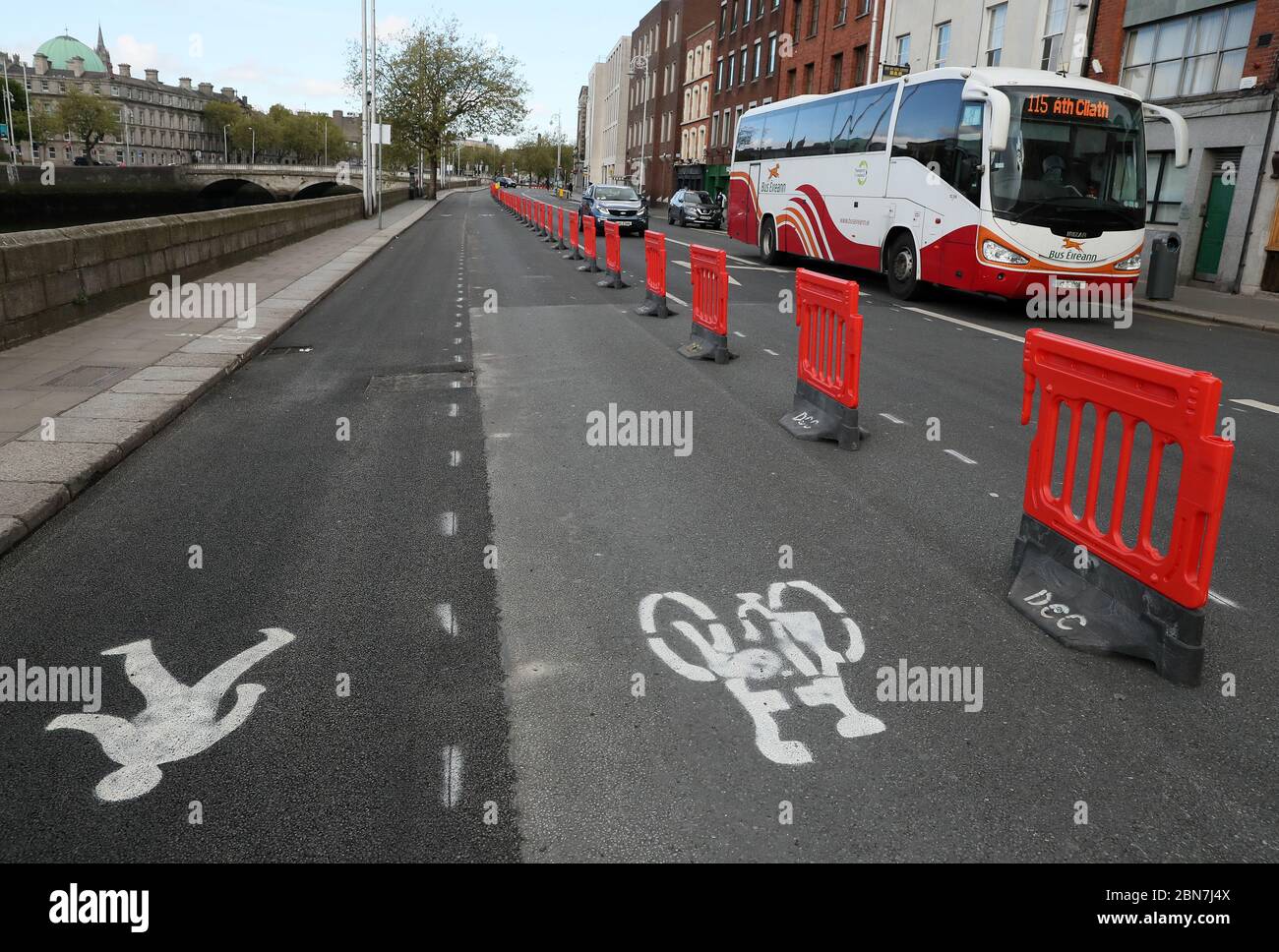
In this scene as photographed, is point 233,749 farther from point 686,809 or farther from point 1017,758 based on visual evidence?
point 1017,758

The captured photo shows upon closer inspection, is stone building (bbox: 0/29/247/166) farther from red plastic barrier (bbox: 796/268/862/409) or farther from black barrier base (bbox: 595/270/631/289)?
red plastic barrier (bbox: 796/268/862/409)

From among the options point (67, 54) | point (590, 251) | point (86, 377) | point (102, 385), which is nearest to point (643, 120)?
point (590, 251)

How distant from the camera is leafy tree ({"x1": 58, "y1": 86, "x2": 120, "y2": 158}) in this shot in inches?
4916

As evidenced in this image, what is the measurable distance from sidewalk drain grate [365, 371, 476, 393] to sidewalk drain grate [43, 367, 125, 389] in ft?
7.47

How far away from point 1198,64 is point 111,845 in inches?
1041

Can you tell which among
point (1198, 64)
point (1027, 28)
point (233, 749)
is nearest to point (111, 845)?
point (233, 749)

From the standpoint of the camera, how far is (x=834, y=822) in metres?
2.99

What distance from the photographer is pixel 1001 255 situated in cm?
1503

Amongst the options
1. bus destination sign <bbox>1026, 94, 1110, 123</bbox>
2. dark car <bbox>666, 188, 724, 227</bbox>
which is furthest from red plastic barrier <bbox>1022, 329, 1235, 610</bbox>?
dark car <bbox>666, 188, 724, 227</bbox>

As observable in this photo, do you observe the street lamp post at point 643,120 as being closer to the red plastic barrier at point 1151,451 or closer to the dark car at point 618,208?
the dark car at point 618,208

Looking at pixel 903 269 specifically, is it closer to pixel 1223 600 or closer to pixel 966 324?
pixel 966 324

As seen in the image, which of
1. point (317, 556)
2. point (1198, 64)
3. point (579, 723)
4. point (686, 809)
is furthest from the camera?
point (1198, 64)

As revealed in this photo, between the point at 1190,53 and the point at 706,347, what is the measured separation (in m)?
18.6

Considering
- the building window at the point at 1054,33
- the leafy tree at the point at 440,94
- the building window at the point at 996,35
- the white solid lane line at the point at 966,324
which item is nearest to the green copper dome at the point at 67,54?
the leafy tree at the point at 440,94
